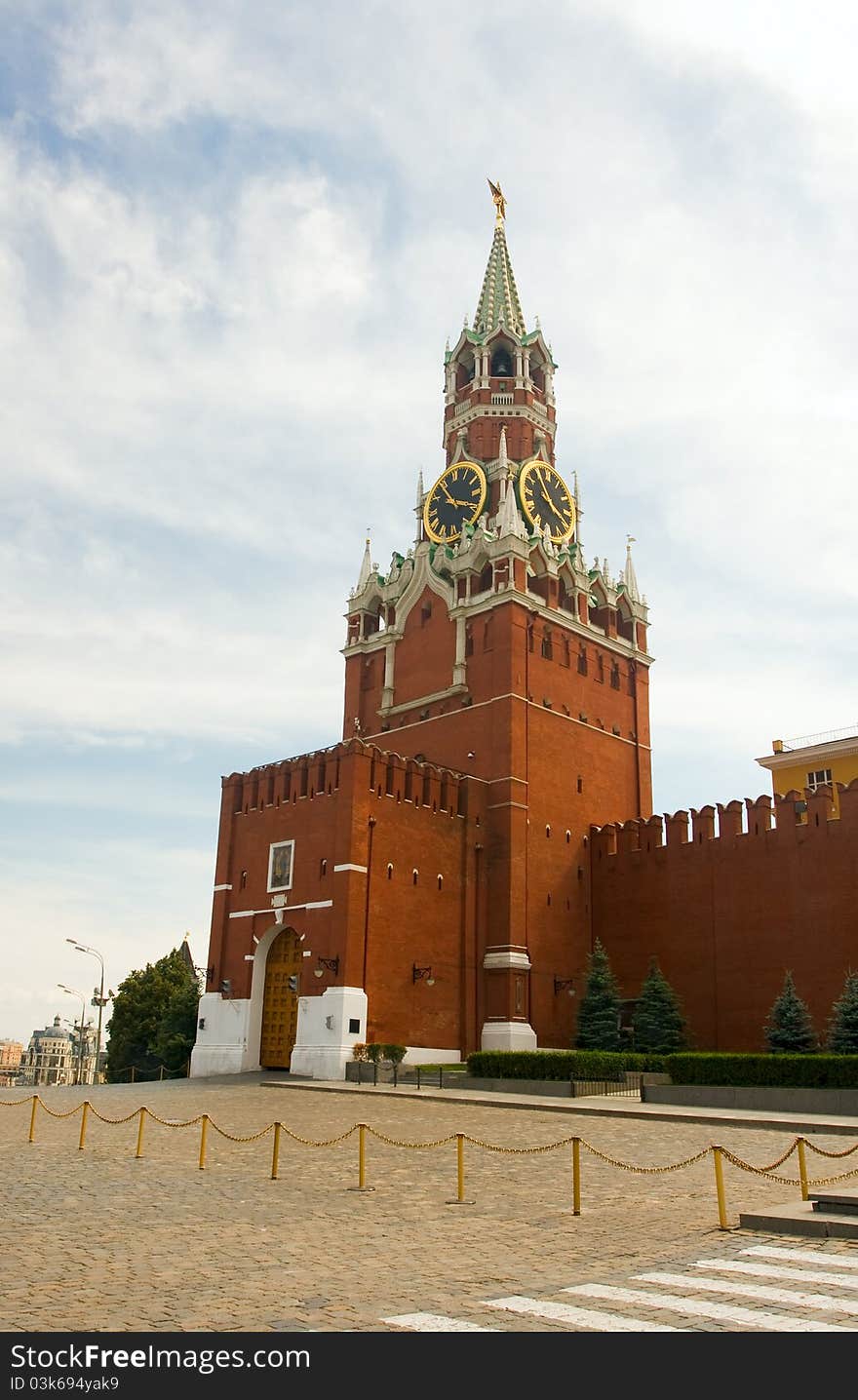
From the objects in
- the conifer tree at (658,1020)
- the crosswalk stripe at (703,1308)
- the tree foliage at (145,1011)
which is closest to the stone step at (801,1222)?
the crosswalk stripe at (703,1308)

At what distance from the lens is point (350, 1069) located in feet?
112

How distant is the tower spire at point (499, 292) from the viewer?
57.5 m

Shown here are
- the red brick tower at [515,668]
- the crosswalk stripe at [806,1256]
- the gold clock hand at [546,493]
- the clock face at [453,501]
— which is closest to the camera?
the crosswalk stripe at [806,1256]

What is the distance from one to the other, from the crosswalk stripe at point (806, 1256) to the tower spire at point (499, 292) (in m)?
52.2

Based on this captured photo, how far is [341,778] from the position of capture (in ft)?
125

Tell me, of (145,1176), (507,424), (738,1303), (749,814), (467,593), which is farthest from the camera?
(507,424)

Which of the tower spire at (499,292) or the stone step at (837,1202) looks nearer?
the stone step at (837,1202)

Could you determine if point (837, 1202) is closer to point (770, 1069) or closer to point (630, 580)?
point (770, 1069)

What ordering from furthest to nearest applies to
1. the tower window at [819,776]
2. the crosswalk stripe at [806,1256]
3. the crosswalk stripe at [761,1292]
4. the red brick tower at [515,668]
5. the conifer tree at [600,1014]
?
1. the tower window at [819,776]
2. the red brick tower at [515,668]
3. the conifer tree at [600,1014]
4. the crosswalk stripe at [806,1256]
5. the crosswalk stripe at [761,1292]

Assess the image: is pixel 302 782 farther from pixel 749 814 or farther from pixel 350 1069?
pixel 749 814

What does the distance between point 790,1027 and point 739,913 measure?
558 centimetres

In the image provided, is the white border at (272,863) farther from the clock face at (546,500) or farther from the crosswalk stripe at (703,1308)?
the crosswalk stripe at (703,1308)

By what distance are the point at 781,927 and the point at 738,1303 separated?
103ft
